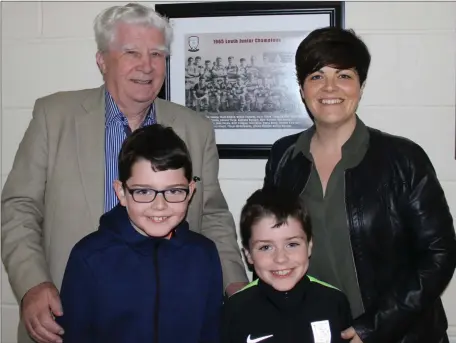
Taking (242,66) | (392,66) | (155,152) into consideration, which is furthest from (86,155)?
(392,66)

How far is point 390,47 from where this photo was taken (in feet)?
7.68

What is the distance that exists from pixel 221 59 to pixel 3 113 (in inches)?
41.8

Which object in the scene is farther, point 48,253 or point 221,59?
point 221,59

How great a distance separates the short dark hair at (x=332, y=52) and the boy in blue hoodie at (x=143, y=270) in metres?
0.53

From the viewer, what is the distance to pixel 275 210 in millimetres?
1682

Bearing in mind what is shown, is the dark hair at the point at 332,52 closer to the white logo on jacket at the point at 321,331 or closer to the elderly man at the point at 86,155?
the elderly man at the point at 86,155

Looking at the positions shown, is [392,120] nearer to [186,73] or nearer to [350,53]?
[350,53]

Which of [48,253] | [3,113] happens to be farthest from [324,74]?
[3,113]

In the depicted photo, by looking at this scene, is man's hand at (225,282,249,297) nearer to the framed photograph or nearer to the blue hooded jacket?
the blue hooded jacket

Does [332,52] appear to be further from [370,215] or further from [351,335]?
[351,335]

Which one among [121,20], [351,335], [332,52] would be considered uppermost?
[121,20]

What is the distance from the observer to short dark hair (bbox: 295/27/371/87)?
1.79 metres

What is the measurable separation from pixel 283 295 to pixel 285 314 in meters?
0.05

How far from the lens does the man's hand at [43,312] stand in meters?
1.66
